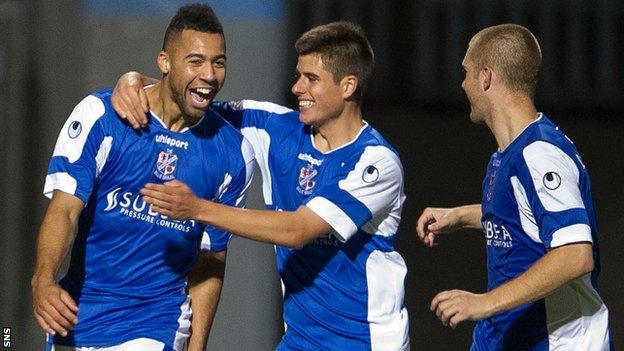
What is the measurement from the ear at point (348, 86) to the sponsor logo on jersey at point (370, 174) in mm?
307

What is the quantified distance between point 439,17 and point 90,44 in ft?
5.87

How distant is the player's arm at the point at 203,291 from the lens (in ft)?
12.2

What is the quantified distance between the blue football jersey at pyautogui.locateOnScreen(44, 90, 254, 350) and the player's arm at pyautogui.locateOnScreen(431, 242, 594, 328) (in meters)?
0.92

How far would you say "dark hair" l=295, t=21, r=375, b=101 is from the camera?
3.88 m

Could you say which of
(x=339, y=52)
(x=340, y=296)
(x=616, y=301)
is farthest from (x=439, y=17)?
Answer: (x=340, y=296)

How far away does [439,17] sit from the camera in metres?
6.00

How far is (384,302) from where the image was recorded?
3.75m

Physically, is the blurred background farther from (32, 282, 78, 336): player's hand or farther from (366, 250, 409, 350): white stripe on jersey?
(32, 282, 78, 336): player's hand

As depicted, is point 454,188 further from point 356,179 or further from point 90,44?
point 356,179

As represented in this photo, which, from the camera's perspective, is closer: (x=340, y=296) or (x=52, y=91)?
(x=340, y=296)

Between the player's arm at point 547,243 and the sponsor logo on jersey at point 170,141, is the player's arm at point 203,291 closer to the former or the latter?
the sponsor logo on jersey at point 170,141

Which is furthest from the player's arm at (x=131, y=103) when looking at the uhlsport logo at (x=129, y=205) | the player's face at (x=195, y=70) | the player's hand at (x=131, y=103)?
the uhlsport logo at (x=129, y=205)

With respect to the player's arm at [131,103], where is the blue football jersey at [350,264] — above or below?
below

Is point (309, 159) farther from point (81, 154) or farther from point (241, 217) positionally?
point (81, 154)
